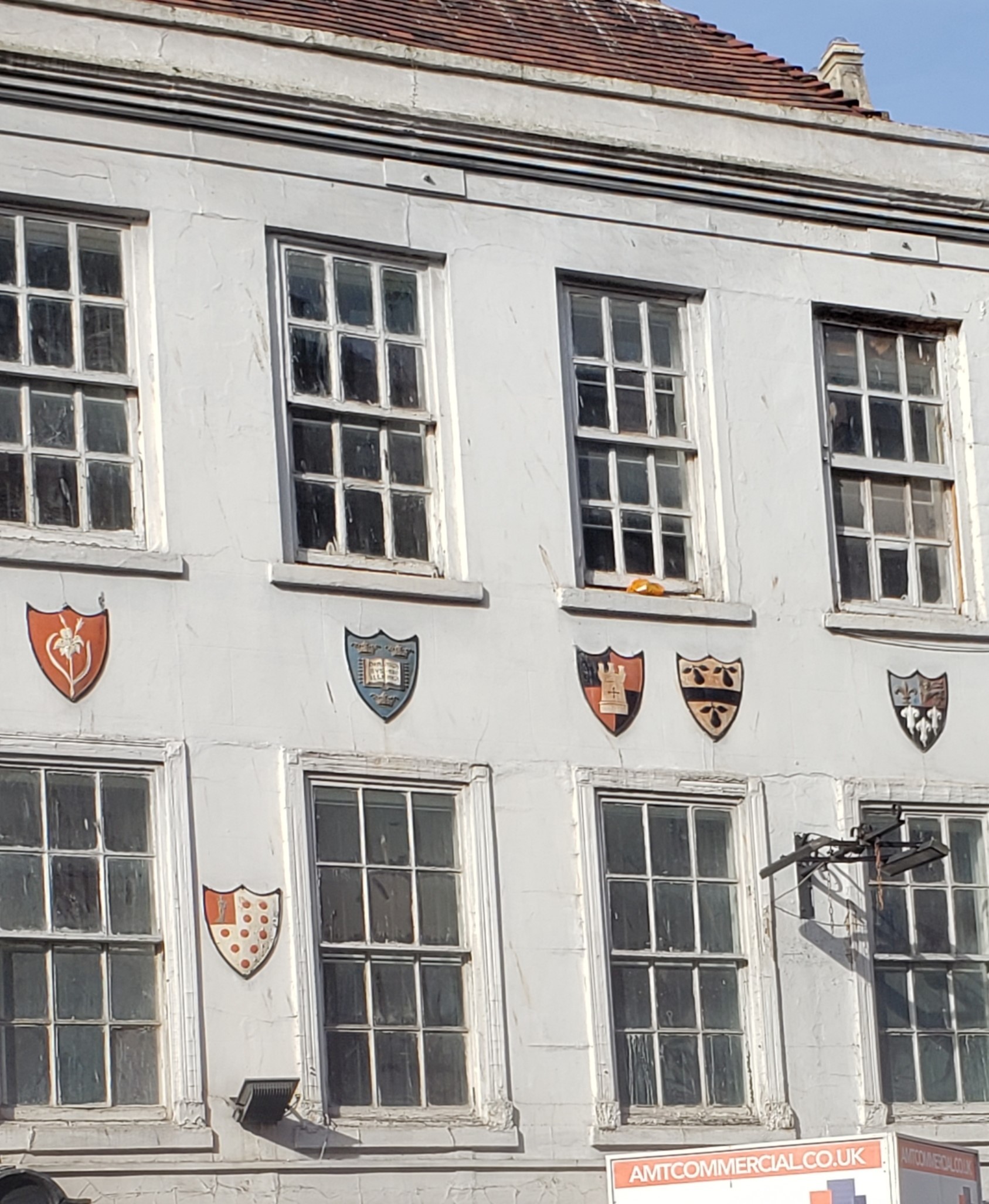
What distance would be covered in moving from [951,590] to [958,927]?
88.5 inches

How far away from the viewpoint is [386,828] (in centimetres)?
1510

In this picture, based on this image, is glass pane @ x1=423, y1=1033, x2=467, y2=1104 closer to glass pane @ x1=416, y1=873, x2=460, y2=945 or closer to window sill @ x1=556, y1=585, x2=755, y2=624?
glass pane @ x1=416, y1=873, x2=460, y2=945

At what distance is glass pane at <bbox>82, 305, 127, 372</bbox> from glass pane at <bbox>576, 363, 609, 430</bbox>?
9.62 ft

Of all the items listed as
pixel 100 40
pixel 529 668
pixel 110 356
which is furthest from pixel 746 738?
pixel 100 40

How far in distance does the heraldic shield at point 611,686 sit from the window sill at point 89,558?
2555 mm

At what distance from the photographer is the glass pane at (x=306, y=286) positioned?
1586cm

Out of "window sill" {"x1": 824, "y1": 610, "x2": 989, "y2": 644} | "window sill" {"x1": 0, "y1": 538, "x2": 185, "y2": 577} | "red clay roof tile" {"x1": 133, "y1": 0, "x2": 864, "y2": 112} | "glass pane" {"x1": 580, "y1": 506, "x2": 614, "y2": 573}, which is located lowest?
"window sill" {"x1": 824, "y1": 610, "x2": 989, "y2": 644}

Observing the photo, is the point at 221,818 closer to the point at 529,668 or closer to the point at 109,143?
the point at 529,668

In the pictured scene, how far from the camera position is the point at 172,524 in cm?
1497

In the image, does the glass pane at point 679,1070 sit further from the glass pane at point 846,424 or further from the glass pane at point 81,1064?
the glass pane at point 846,424

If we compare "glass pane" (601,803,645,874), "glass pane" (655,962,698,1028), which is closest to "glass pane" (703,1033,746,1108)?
"glass pane" (655,962,698,1028)

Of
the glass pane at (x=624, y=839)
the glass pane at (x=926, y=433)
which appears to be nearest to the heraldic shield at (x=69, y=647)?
the glass pane at (x=624, y=839)

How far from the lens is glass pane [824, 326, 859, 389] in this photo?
17438mm

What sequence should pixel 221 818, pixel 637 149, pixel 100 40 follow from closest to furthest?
pixel 221 818 → pixel 100 40 → pixel 637 149
